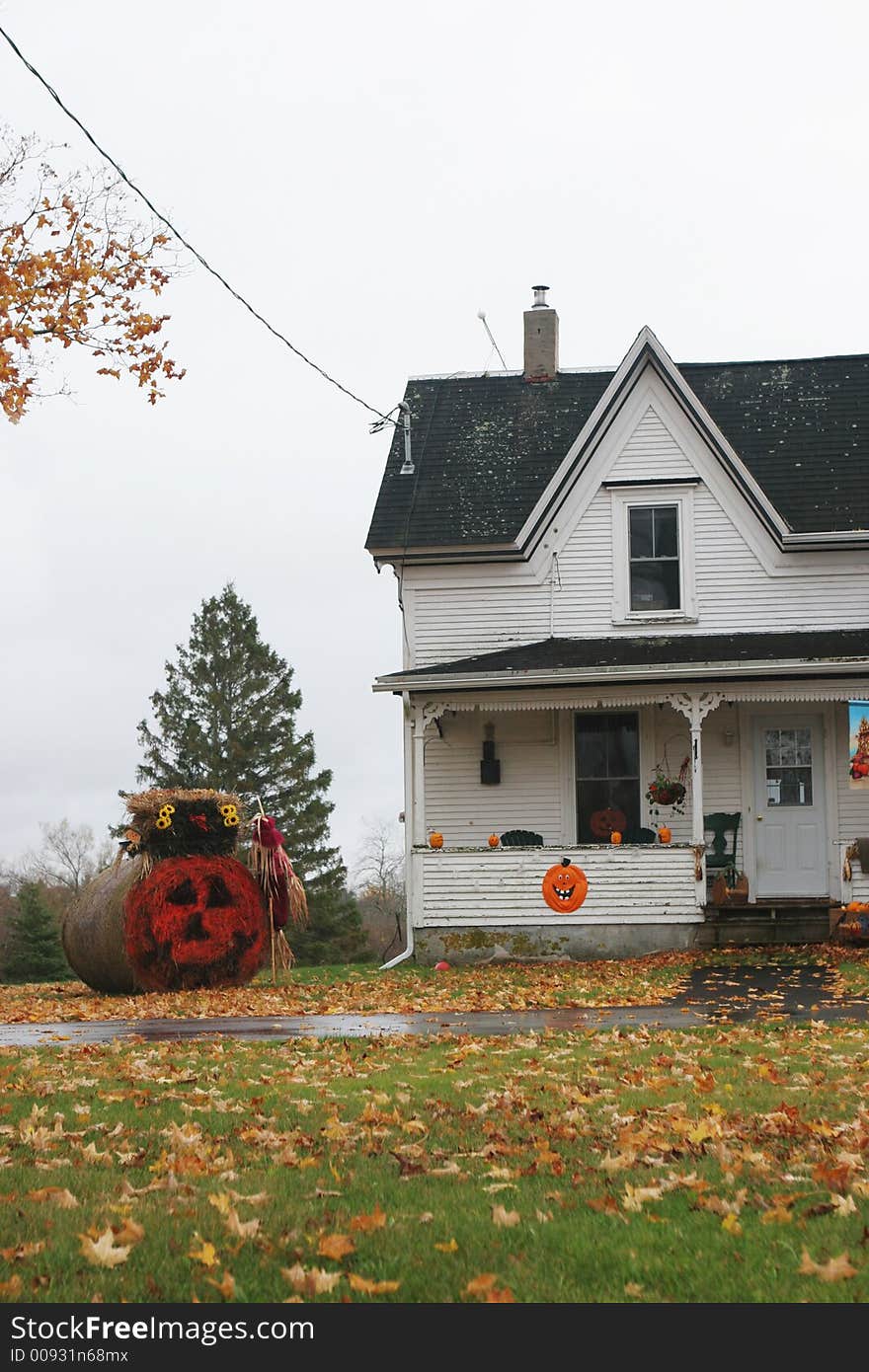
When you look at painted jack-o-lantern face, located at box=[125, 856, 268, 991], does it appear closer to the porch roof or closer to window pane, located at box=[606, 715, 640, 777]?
the porch roof

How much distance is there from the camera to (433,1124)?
730cm

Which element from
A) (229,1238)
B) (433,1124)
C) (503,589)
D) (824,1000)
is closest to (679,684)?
→ (503,589)

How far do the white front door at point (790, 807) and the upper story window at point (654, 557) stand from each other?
7.75ft

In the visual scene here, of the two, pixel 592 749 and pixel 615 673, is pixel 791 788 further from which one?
pixel 615 673

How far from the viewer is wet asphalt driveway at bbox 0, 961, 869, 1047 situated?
1180 centimetres

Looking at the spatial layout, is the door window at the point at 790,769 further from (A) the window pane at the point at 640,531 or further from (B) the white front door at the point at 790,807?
(A) the window pane at the point at 640,531

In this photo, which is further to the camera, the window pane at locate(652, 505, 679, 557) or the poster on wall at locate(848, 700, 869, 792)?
the window pane at locate(652, 505, 679, 557)

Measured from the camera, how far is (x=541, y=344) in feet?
86.4

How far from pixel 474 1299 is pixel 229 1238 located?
110 cm

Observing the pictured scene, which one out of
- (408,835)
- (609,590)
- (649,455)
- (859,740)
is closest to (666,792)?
(859,740)

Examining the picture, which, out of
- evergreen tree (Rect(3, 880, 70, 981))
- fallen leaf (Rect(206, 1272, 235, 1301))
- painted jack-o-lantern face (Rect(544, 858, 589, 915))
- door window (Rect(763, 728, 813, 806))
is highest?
door window (Rect(763, 728, 813, 806))

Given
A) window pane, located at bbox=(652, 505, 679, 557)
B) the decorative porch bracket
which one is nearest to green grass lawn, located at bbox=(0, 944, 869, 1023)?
the decorative porch bracket

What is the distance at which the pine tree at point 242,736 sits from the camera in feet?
190
